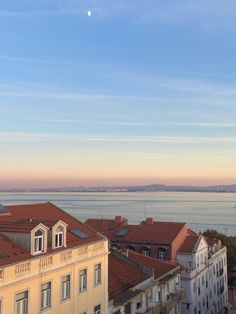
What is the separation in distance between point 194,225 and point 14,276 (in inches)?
5416

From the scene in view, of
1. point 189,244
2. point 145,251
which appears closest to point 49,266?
point 145,251

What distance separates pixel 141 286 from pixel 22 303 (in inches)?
558

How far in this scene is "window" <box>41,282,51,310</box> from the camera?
2286 cm

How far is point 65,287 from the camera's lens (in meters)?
25.0

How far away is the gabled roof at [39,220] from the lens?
2383cm

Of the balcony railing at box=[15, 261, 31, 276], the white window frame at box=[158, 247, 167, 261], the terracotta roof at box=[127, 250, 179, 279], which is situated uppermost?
the balcony railing at box=[15, 261, 31, 276]

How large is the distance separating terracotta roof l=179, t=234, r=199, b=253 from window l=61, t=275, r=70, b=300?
29.3m

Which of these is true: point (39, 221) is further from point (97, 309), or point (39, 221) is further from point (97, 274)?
point (97, 309)

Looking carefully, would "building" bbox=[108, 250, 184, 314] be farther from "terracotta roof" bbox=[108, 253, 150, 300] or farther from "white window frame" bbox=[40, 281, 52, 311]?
"white window frame" bbox=[40, 281, 52, 311]

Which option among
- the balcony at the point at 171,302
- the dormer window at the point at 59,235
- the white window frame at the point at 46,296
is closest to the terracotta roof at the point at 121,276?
the balcony at the point at 171,302

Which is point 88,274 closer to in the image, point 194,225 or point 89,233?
point 89,233

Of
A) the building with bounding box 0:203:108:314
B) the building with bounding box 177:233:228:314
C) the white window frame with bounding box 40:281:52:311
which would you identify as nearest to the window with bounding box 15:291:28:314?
the building with bounding box 0:203:108:314

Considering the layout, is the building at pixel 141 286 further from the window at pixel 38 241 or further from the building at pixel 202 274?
the window at pixel 38 241

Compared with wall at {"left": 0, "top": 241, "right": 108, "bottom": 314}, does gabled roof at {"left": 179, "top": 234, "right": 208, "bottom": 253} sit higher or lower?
lower
